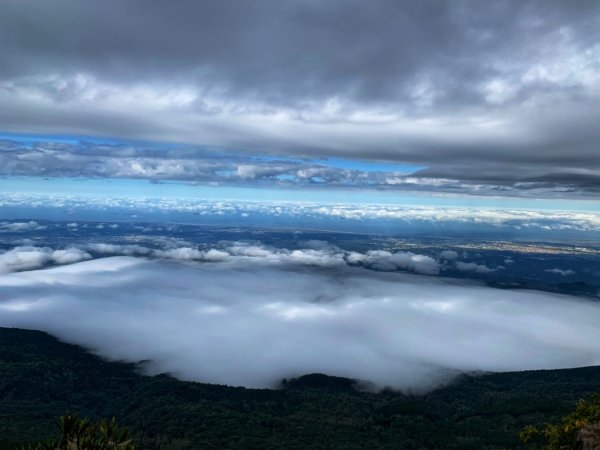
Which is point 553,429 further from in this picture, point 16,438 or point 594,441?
point 16,438

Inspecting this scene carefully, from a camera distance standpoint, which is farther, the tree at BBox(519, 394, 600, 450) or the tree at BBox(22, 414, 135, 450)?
the tree at BBox(519, 394, 600, 450)

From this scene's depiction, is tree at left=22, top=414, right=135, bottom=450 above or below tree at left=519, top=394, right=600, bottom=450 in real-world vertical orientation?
above

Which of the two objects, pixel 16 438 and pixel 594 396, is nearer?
pixel 594 396

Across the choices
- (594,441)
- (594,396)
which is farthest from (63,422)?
(594,396)

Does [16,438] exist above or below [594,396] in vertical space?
below

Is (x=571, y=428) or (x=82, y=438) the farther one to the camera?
(x=571, y=428)

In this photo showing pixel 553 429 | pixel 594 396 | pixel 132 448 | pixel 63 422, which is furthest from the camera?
pixel 594 396

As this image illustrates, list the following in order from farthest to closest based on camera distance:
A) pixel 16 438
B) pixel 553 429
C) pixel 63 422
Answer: pixel 16 438 → pixel 553 429 → pixel 63 422

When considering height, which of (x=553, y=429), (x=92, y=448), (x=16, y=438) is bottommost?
(x=16, y=438)

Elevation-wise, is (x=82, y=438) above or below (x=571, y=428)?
above

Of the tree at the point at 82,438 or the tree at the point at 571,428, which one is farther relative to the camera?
the tree at the point at 571,428

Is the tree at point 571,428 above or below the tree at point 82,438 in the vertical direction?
below
